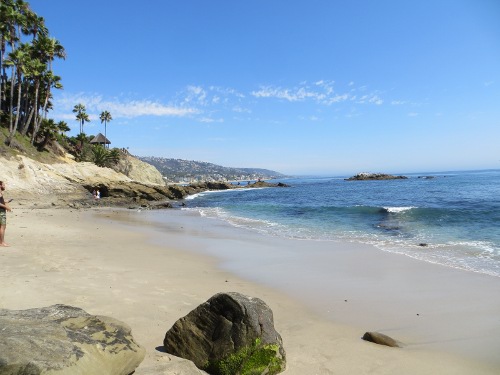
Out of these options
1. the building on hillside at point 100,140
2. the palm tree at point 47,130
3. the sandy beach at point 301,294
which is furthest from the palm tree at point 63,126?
the sandy beach at point 301,294

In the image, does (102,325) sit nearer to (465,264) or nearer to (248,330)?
(248,330)

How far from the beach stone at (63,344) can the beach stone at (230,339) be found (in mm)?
1044

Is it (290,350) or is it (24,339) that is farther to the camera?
(290,350)

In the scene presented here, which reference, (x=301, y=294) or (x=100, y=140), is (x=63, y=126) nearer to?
(x=100, y=140)

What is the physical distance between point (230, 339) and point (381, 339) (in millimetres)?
2483

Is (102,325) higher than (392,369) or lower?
higher

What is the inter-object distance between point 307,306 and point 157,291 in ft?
10.4

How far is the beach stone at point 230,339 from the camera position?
4.26 meters

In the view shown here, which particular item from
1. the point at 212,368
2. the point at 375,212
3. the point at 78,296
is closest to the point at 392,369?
the point at 212,368

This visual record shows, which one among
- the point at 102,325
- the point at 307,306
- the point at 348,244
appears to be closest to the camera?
the point at 102,325

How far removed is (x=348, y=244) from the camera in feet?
47.5

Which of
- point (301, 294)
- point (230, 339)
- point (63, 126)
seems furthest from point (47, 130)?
point (230, 339)

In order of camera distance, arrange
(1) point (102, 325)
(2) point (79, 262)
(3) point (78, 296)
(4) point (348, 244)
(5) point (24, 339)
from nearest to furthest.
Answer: (5) point (24, 339), (1) point (102, 325), (3) point (78, 296), (2) point (79, 262), (4) point (348, 244)

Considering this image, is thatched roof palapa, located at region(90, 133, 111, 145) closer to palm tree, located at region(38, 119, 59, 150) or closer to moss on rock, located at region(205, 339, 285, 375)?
palm tree, located at region(38, 119, 59, 150)
